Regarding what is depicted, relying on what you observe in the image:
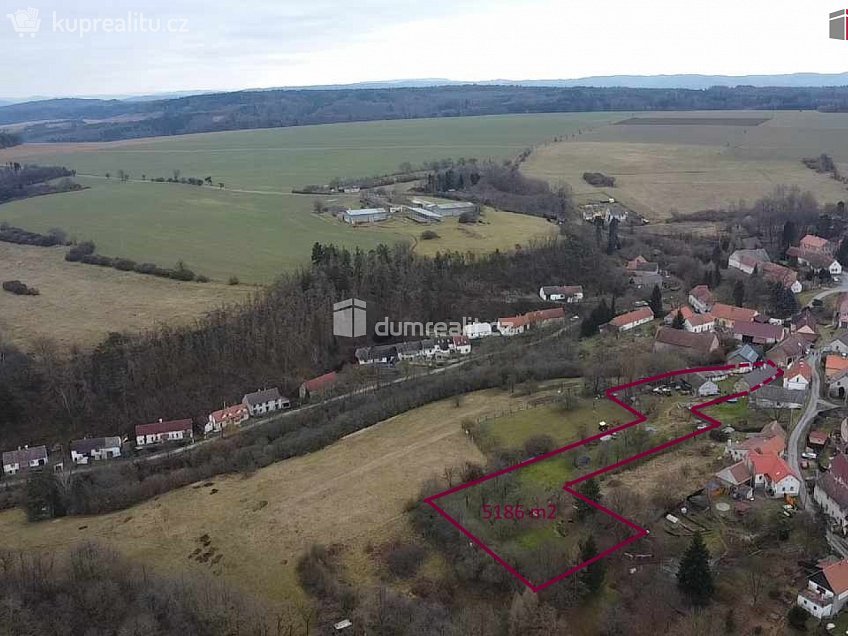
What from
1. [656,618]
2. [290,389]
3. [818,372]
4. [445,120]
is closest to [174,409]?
[290,389]

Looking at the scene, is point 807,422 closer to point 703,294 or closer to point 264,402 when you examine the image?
point 703,294

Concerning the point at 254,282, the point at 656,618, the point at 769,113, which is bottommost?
the point at 656,618

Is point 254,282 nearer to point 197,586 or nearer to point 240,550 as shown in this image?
point 240,550

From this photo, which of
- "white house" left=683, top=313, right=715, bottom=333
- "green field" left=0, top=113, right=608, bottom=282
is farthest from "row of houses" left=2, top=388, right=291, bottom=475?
"white house" left=683, top=313, right=715, bottom=333

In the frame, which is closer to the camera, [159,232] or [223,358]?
[223,358]

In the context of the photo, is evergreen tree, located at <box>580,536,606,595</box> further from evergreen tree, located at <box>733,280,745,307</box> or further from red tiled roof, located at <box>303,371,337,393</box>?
evergreen tree, located at <box>733,280,745,307</box>

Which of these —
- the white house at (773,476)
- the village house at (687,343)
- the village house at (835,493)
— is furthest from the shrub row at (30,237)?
the village house at (835,493)

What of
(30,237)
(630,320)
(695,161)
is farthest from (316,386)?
(695,161)

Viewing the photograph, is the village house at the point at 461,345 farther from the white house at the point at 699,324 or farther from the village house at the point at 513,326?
the white house at the point at 699,324
